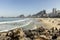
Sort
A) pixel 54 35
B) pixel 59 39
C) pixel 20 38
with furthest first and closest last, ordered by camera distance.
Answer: pixel 54 35, pixel 59 39, pixel 20 38

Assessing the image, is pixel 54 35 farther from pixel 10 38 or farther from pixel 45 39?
pixel 10 38

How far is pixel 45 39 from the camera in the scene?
689cm

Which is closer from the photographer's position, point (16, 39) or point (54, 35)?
point (16, 39)

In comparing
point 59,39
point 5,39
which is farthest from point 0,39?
point 59,39

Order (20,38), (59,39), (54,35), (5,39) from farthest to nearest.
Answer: (54,35), (59,39), (5,39), (20,38)

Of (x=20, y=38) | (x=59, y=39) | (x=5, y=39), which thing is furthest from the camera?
(x=59, y=39)

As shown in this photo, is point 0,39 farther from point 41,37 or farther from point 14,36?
point 41,37

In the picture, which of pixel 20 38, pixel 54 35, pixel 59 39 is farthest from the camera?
pixel 54 35

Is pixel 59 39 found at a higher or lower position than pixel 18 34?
lower

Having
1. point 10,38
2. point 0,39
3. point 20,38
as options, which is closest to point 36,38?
point 20,38

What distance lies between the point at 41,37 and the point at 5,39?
175 cm

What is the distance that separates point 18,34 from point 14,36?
0.78 ft

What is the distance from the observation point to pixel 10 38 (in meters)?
7.02

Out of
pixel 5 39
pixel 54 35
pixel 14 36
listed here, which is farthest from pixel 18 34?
pixel 54 35
